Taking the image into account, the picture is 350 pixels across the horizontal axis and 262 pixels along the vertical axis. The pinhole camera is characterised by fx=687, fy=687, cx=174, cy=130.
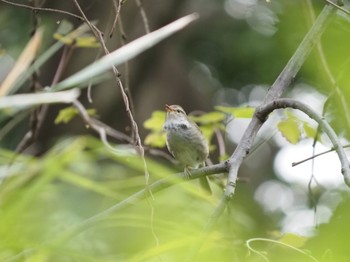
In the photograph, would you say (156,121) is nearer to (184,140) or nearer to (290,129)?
(184,140)

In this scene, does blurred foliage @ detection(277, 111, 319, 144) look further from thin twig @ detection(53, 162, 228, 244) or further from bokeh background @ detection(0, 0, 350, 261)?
thin twig @ detection(53, 162, 228, 244)

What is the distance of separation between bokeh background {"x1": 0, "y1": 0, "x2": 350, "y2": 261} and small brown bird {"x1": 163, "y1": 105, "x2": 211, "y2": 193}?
0.07 meters

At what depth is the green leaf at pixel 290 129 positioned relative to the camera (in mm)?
2049

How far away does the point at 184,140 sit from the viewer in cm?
272

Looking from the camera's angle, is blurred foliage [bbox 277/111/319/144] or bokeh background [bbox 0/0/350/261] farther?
blurred foliage [bbox 277/111/319/144]

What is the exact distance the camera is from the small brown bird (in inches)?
104

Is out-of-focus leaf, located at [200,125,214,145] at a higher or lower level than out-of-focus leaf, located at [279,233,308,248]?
lower

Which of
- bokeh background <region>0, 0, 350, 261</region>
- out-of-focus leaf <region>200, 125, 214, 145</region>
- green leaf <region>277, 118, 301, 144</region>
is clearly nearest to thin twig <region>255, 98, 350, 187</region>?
bokeh background <region>0, 0, 350, 261</region>

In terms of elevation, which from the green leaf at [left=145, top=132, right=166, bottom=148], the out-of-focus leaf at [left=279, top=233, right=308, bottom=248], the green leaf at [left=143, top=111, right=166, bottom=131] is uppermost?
the out-of-focus leaf at [left=279, top=233, right=308, bottom=248]

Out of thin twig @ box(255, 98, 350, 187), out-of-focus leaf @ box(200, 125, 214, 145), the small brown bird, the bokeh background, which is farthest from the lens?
the small brown bird

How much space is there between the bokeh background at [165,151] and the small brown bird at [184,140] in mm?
71

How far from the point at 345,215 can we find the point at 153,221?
7.5 inches

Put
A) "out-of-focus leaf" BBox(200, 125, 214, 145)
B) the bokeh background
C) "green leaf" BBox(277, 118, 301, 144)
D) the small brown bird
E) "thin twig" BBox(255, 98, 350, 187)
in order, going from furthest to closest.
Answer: the small brown bird
"out-of-focus leaf" BBox(200, 125, 214, 145)
"green leaf" BBox(277, 118, 301, 144)
"thin twig" BBox(255, 98, 350, 187)
the bokeh background

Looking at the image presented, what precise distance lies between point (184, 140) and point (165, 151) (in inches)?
57.1
